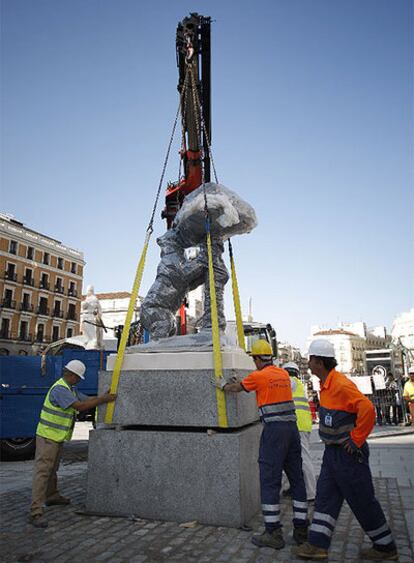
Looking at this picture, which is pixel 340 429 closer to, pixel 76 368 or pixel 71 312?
pixel 76 368

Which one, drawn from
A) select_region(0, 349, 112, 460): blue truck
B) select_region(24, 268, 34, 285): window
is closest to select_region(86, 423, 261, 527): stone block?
select_region(0, 349, 112, 460): blue truck

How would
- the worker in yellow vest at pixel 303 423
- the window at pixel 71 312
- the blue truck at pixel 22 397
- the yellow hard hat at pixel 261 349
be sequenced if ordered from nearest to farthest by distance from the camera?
the yellow hard hat at pixel 261 349
the worker in yellow vest at pixel 303 423
the blue truck at pixel 22 397
the window at pixel 71 312


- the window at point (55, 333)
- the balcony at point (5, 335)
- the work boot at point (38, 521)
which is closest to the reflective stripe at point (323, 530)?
the work boot at point (38, 521)

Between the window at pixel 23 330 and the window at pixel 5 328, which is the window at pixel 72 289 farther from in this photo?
the window at pixel 5 328

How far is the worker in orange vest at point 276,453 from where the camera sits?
3.47 meters

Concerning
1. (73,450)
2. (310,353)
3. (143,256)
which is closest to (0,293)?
(73,450)

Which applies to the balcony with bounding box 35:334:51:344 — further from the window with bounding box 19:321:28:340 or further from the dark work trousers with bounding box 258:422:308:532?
the dark work trousers with bounding box 258:422:308:532

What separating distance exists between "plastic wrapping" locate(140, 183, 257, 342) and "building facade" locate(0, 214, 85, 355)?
1378 inches

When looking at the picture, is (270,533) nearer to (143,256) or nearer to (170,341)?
(170,341)

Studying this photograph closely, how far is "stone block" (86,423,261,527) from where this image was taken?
A: 12.8ft

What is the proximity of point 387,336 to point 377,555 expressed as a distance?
4747 inches

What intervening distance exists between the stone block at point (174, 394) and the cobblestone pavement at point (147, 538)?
3.02 feet

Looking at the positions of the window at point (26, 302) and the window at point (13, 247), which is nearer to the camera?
the window at point (13, 247)

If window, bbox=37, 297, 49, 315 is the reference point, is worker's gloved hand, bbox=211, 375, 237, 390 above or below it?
below
